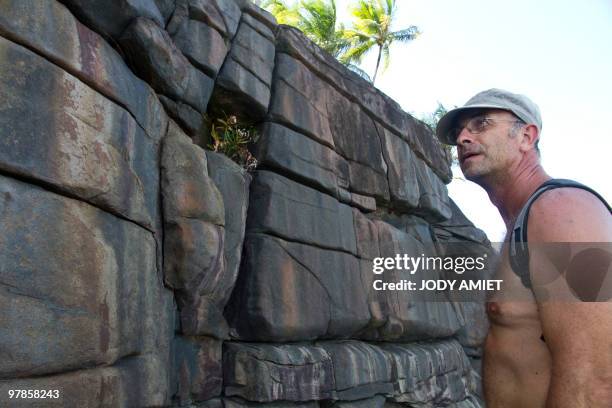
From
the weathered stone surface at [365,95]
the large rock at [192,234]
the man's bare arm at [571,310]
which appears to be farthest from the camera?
the weathered stone surface at [365,95]

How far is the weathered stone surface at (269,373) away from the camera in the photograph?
3818 mm

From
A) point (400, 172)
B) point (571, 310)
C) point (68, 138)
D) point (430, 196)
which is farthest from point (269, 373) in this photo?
point (430, 196)

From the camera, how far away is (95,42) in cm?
299

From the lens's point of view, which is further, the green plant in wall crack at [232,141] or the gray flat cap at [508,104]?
the green plant in wall crack at [232,141]

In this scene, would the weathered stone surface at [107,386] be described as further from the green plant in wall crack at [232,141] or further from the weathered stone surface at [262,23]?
the weathered stone surface at [262,23]

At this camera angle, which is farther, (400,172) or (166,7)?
(400,172)

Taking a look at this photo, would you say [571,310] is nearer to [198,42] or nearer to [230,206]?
[230,206]

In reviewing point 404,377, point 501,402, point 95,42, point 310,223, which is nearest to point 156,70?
point 95,42

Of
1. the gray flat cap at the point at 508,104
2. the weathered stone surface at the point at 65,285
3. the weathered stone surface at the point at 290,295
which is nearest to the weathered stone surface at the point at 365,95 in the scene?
the weathered stone surface at the point at 290,295

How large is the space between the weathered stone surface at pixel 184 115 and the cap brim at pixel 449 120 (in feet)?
6.56

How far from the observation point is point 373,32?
785 inches

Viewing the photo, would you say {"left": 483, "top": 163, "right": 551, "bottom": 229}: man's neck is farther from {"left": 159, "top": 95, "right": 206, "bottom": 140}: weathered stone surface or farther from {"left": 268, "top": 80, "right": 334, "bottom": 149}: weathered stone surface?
{"left": 268, "top": 80, "right": 334, "bottom": 149}: weathered stone surface

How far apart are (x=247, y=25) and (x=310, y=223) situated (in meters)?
1.71

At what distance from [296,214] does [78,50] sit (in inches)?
87.6
